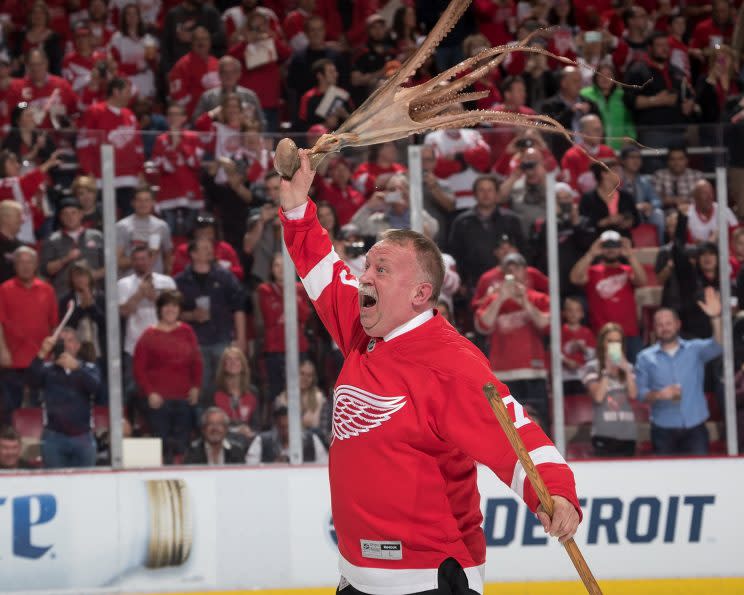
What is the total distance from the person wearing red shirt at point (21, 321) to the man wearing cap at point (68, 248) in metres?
0.07

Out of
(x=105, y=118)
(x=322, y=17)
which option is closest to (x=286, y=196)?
(x=105, y=118)

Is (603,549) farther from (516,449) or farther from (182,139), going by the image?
(516,449)

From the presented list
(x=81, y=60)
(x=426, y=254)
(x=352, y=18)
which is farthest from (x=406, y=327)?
(x=352, y=18)

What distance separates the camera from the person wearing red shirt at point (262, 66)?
37.3 ft

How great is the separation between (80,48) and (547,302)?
18.0 ft

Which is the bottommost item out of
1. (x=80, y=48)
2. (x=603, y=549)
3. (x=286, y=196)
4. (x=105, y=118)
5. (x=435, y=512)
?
(x=603, y=549)

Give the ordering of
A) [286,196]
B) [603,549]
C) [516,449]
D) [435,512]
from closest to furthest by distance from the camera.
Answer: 1. [516,449]
2. [435,512]
3. [286,196]
4. [603,549]

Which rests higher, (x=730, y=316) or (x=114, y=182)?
(x=114, y=182)

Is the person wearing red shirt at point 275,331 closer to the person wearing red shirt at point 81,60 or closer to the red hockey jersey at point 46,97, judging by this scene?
the red hockey jersey at point 46,97

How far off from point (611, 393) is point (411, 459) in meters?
4.23

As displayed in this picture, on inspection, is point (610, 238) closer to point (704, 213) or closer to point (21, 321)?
point (704, 213)

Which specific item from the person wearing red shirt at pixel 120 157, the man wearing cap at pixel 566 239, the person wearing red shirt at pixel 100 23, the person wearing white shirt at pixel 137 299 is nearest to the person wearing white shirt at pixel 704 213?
the man wearing cap at pixel 566 239

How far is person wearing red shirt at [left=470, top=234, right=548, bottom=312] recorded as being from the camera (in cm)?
805

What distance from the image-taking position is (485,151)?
807 cm
